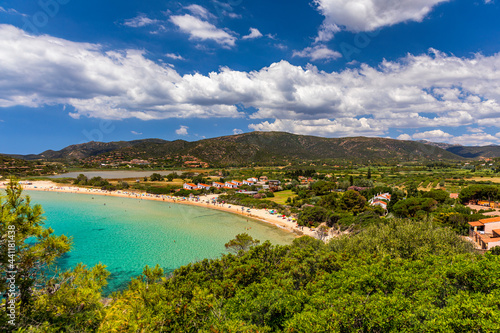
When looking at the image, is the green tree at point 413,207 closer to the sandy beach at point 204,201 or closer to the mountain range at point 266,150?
the sandy beach at point 204,201

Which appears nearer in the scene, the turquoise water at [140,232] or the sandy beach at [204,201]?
the turquoise water at [140,232]

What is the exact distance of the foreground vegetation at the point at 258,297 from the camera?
17.3 ft

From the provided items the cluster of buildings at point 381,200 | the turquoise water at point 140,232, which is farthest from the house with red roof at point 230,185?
the cluster of buildings at point 381,200

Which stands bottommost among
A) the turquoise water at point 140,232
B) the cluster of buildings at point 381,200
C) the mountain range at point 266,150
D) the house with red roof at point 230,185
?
the turquoise water at point 140,232

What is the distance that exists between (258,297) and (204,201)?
46.0 meters

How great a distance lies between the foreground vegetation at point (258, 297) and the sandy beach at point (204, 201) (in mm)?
20732

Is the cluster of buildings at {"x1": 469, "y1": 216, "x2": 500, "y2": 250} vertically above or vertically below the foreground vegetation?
below

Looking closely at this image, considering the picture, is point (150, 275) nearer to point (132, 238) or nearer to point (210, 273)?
point (210, 273)

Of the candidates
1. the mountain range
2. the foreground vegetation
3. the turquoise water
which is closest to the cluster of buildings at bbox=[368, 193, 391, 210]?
the turquoise water

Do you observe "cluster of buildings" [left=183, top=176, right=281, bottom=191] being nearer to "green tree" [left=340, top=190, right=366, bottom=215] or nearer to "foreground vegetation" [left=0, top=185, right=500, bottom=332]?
"green tree" [left=340, top=190, right=366, bottom=215]

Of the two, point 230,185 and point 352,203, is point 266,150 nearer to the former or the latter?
point 230,185

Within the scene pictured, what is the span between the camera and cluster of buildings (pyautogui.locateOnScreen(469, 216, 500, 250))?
21.0 metres

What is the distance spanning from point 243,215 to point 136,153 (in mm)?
136669

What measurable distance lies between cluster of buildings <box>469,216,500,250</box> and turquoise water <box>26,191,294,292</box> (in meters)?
18.8
